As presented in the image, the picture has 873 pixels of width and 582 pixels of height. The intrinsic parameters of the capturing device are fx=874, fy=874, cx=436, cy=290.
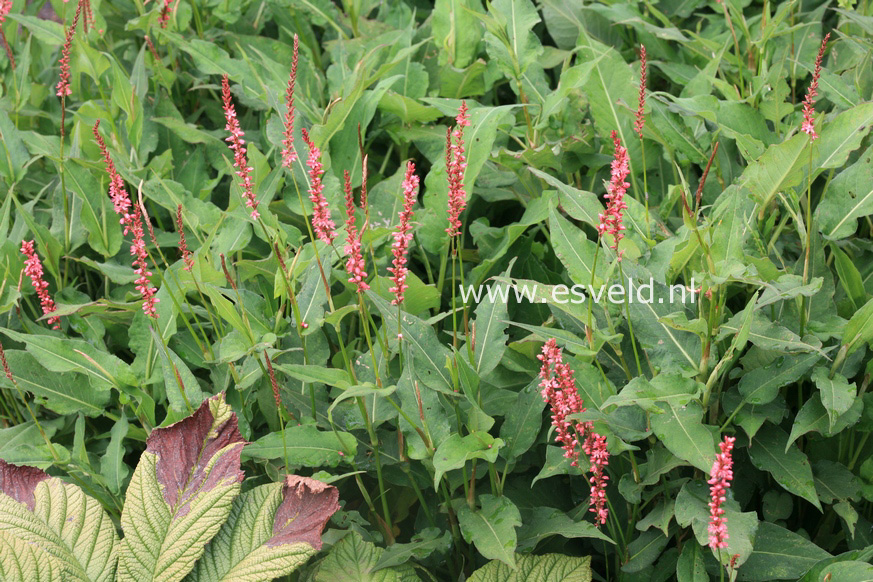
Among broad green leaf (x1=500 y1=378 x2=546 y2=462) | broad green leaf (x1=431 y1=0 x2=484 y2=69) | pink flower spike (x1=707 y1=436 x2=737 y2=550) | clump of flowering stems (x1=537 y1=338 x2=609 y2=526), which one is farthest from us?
broad green leaf (x1=431 y1=0 x2=484 y2=69)

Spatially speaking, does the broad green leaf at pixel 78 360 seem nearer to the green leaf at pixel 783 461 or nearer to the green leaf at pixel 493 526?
the green leaf at pixel 493 526

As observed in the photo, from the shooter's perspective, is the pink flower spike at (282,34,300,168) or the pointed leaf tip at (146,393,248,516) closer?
the pink flower spike at (282,34,300,168)

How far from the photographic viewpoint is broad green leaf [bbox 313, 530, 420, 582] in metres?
1.94

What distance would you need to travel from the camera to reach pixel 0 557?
1.86 metres

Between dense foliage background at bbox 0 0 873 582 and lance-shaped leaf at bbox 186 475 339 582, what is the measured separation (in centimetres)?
7

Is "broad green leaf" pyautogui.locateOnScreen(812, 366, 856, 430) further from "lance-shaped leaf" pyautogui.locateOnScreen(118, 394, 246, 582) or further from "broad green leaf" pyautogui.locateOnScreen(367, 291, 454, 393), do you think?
"lance-shaped leaf" pyautogui.locateOnScreen(118, 394, 246, 582)

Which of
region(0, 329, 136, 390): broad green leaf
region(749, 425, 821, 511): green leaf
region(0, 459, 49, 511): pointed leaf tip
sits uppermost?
region(0, 329, 136, 390): broad green leaf

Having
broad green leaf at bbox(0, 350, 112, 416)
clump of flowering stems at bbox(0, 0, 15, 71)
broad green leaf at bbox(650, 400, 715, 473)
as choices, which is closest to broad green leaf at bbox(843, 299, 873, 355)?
broad green leaf at bbox(650, 400, 715, 473)

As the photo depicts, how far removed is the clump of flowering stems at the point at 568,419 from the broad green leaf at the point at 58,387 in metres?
1.18

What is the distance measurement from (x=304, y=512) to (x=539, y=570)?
0.55m

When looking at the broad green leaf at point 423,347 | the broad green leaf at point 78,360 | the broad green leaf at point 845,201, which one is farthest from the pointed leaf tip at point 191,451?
the broad green leaf at point 845,201

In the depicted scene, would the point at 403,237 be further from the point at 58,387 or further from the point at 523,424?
the point at 58,387

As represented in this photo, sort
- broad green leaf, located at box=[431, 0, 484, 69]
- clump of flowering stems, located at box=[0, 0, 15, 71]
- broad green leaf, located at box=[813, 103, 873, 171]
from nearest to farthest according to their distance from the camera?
broad green leaf, located at box=[813, 103, 873, 171] < clump of flowering stems, located at box=[0, 0, 15, 71] < broad green leaf, located at box=[431, 0, 484, 69]

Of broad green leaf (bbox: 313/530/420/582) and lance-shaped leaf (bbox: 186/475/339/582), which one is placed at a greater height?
lance-shaped leaf (bbox: 186/475/339/582)
